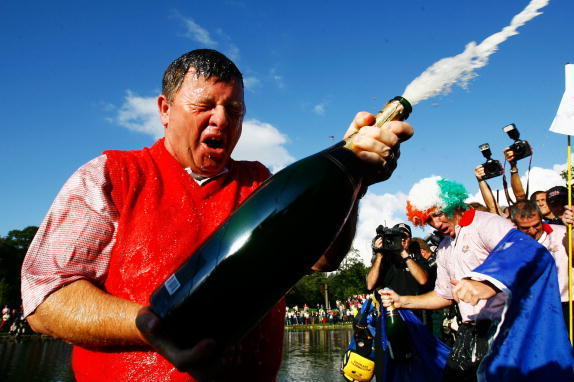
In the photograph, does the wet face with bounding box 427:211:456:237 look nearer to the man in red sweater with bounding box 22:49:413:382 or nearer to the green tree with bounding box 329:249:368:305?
the man in red sweater with bounding box 22:49:413:382

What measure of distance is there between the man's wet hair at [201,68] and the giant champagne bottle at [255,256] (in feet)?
1.88

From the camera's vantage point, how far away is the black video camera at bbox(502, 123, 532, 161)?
20.7ft

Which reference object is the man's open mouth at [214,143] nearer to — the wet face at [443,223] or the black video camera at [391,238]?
the wet face at [443,223]

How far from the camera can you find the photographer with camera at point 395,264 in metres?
6.12

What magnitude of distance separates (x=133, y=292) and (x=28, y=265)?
341 mm

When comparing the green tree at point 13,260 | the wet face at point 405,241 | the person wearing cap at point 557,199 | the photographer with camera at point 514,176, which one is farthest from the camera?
the green tree at point 13,260

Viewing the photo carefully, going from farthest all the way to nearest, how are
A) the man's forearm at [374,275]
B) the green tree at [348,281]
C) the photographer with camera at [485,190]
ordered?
the green tree at [348,281] < the photographer with camera at [485,190] < the man's forearm at [374,275]

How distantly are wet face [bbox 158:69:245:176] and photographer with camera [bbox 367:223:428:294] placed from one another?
493 cm

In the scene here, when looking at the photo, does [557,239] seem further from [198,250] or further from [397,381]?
[198,250]

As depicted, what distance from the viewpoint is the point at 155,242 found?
1.32 meters

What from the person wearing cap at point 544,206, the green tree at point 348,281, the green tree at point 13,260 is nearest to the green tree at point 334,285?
the green tree at point 348,281

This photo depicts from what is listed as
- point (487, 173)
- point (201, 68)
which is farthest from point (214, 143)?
point (487, 173)

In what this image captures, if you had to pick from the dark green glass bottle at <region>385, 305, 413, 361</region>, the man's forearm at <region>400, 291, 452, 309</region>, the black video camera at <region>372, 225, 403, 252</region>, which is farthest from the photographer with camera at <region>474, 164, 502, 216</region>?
the dark green glass bottle at <region>385, 305, 413, 361</region>

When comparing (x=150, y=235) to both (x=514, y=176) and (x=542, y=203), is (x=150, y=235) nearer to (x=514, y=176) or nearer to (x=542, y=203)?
(x=514, y=176)
